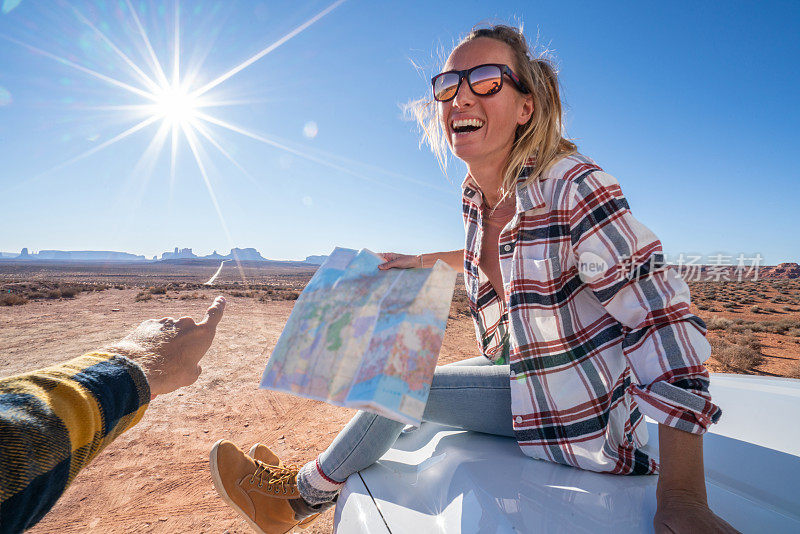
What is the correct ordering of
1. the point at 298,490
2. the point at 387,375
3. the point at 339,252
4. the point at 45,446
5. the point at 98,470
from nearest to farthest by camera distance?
the point at 45,446
the point at 387,375
the point at 298,490
the point at 339,252
the point at 98,470

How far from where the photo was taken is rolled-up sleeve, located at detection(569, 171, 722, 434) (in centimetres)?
94

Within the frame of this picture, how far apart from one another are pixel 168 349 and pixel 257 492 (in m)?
0.81

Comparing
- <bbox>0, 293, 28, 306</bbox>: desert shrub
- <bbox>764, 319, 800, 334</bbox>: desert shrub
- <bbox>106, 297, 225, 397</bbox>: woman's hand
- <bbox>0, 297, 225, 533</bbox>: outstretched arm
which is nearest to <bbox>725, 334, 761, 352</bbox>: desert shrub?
<bbox>764, 319, 800, 334</bbox>: desert shrub

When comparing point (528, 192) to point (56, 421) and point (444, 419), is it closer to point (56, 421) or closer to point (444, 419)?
point (444, 419)

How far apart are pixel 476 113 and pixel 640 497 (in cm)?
152

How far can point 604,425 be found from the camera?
4.10 ft

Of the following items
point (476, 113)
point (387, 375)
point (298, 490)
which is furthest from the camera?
point (298, 490)

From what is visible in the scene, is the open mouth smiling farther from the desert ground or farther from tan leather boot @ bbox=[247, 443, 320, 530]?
the desert ground

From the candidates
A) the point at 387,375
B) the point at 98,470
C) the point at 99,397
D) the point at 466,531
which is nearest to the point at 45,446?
the point at 99,397

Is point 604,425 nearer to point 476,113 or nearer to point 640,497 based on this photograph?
point 640,497

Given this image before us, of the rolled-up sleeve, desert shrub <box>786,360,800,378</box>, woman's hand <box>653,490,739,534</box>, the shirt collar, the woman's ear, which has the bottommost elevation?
desert shrub <box>786,360,800,378</box>

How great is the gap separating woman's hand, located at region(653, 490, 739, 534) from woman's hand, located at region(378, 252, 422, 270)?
1171 millimetres

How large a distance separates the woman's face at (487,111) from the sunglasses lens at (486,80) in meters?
0.02

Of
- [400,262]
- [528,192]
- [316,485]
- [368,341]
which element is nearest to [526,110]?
[528,192]
